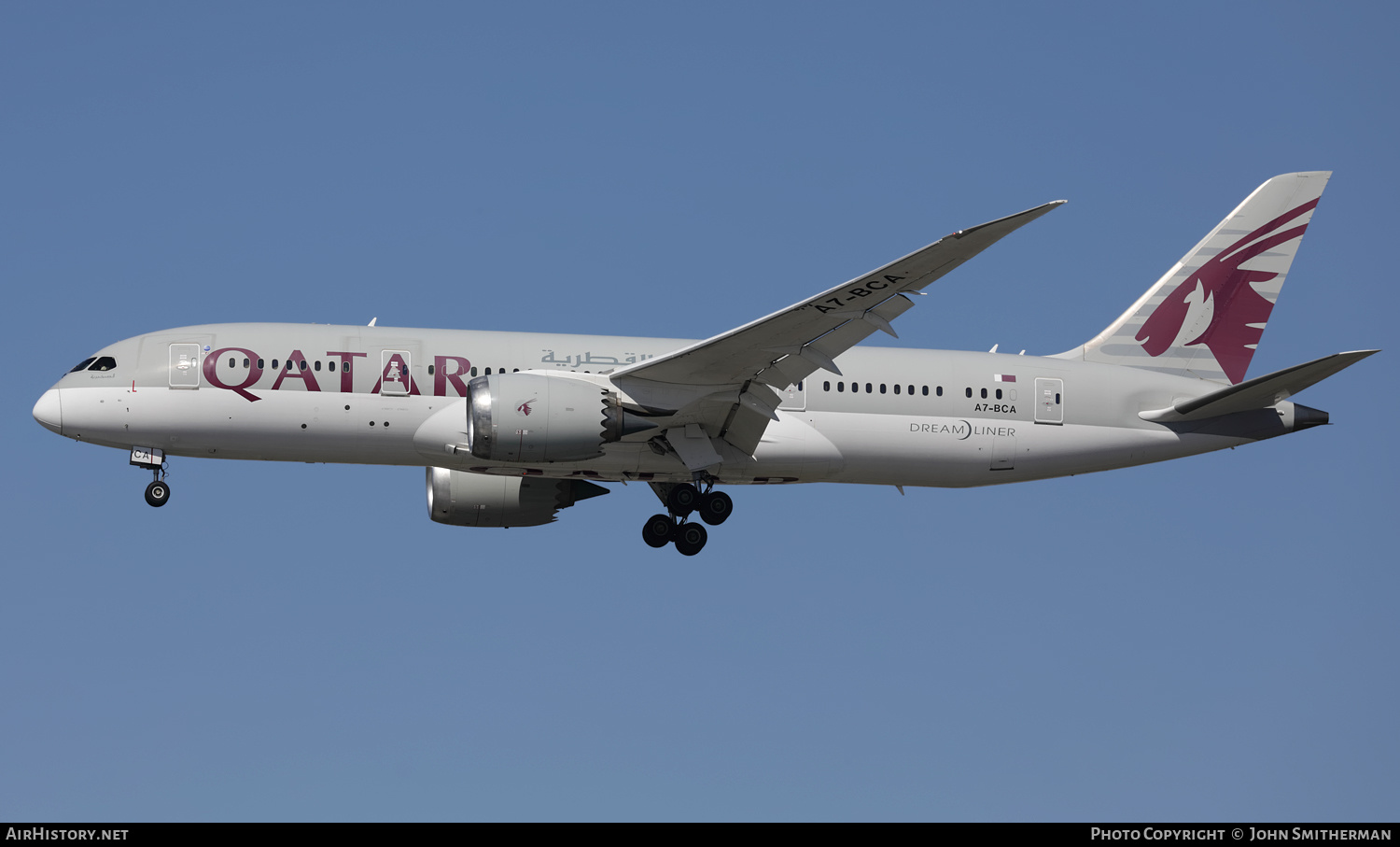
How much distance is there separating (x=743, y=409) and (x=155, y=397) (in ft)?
39.3

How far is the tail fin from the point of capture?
36.3m

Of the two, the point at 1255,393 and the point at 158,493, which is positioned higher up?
the point at 1255,393

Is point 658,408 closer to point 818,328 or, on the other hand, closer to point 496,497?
point 818,328

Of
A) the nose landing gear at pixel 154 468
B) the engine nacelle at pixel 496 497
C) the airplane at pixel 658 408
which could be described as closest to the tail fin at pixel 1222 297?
the airplane at pixel 658 408

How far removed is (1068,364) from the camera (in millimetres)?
35094

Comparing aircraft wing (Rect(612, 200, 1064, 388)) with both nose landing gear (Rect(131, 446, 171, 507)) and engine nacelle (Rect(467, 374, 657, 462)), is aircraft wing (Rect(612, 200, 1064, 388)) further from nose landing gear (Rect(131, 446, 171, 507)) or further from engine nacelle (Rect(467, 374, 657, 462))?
nose landing gear (Rect(131, 446, 171, 507))

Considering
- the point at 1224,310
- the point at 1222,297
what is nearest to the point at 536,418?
the point at 1224,310

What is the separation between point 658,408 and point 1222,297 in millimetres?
15165

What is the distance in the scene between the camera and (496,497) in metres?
35.8

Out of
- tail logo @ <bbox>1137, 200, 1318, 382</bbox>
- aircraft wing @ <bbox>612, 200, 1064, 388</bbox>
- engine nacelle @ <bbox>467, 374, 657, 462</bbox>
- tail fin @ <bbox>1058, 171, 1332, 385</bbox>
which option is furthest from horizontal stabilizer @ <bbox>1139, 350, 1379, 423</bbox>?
engine nacelle @ <bbox>467, 374, 657, 462</bbox>

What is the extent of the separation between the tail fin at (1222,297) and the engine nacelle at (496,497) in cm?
1241

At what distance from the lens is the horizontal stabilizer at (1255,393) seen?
30.3 m
